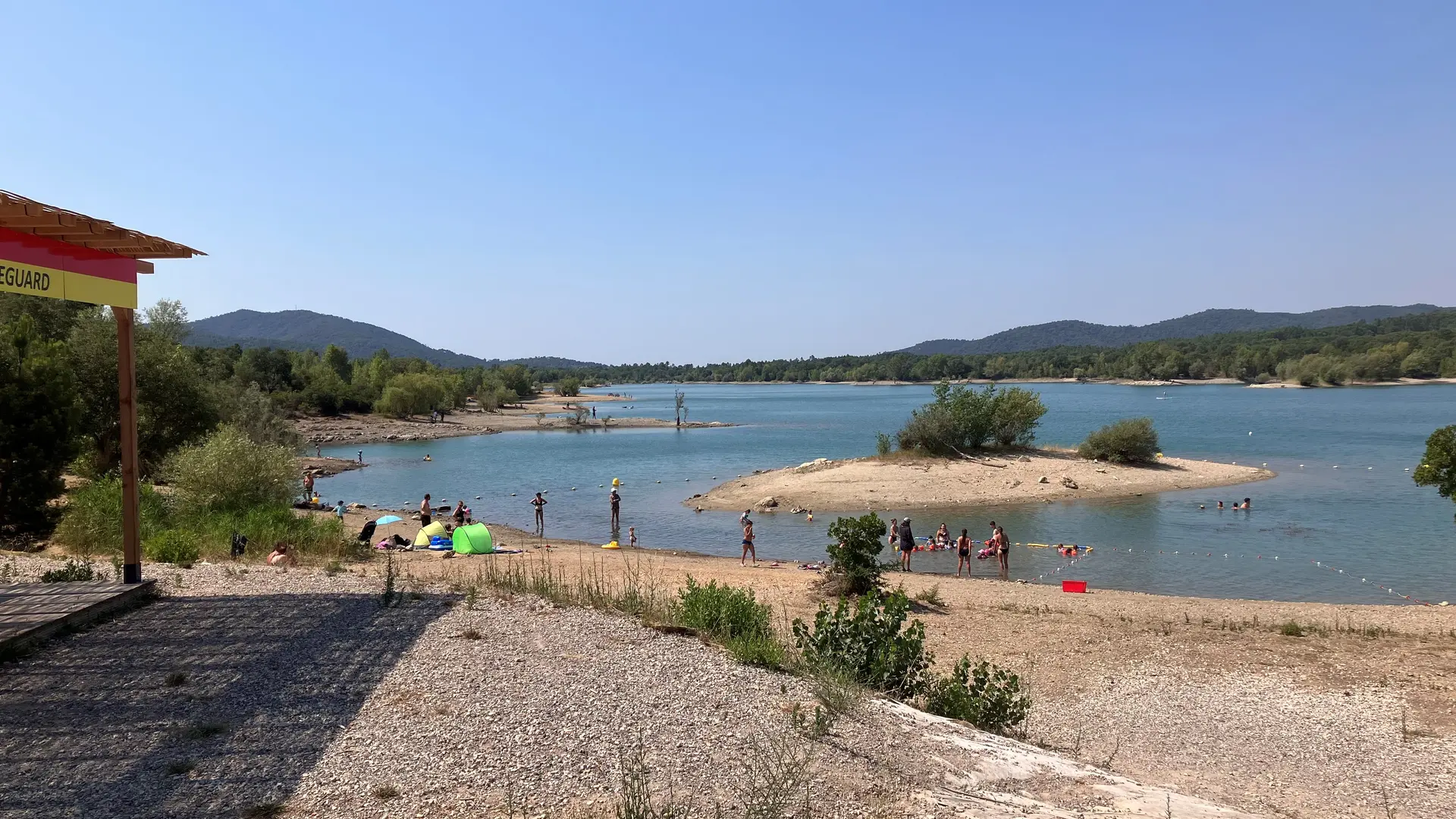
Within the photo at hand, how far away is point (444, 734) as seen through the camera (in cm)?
654

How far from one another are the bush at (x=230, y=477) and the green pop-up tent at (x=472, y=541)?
15.0 ft

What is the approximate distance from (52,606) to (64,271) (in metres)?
3.72

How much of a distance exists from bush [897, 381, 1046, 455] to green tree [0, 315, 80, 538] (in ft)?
124

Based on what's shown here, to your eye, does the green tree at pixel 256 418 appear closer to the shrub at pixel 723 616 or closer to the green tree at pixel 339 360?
the shrub at pixel 723 616

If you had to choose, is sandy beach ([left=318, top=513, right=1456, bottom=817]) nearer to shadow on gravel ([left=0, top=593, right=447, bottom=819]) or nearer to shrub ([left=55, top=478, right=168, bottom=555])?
shadow on gravel ([left=0, top=593, right=447, bottom=819])

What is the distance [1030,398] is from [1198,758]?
42618 millimetres

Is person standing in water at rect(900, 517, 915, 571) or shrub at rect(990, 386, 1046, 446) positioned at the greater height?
shrub at rect(990, 386, 1046, 446)

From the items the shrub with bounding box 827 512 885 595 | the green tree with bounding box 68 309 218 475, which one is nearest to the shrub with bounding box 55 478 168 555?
the green tree with bounding box 68 309 218 475

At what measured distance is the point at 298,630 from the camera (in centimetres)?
939

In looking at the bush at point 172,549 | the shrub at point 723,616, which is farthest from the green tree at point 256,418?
the shrub at point 723,616

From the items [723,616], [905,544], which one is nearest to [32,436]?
[723,616]

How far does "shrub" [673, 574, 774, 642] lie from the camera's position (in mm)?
10102

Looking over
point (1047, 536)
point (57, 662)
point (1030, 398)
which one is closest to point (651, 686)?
point (57, 662)

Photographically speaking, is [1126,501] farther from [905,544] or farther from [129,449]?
[129,449]
